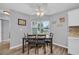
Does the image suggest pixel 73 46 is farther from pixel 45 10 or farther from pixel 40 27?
pixel 45 10

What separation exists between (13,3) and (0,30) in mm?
716

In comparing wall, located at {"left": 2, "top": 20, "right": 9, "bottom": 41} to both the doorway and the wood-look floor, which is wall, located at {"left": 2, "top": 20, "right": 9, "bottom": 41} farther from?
the wood-look floor

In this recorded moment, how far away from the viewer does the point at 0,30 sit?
275 centimetres

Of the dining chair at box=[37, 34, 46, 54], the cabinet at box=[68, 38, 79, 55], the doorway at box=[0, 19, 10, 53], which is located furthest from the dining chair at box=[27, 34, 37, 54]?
the cabinet at box=[68, 38, 79, 55]

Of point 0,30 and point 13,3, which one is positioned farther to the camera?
point 0,30

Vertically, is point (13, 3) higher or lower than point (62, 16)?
higher

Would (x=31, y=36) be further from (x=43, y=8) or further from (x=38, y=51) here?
(x=43, y=8)

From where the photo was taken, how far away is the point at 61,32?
106 inches

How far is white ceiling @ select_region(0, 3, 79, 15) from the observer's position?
2.57m

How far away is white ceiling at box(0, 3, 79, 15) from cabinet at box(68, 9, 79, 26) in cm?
11

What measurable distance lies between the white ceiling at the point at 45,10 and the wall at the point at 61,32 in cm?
13

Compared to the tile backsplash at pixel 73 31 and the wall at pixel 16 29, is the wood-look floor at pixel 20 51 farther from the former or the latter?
the tile backsplash at pixel 73 31
